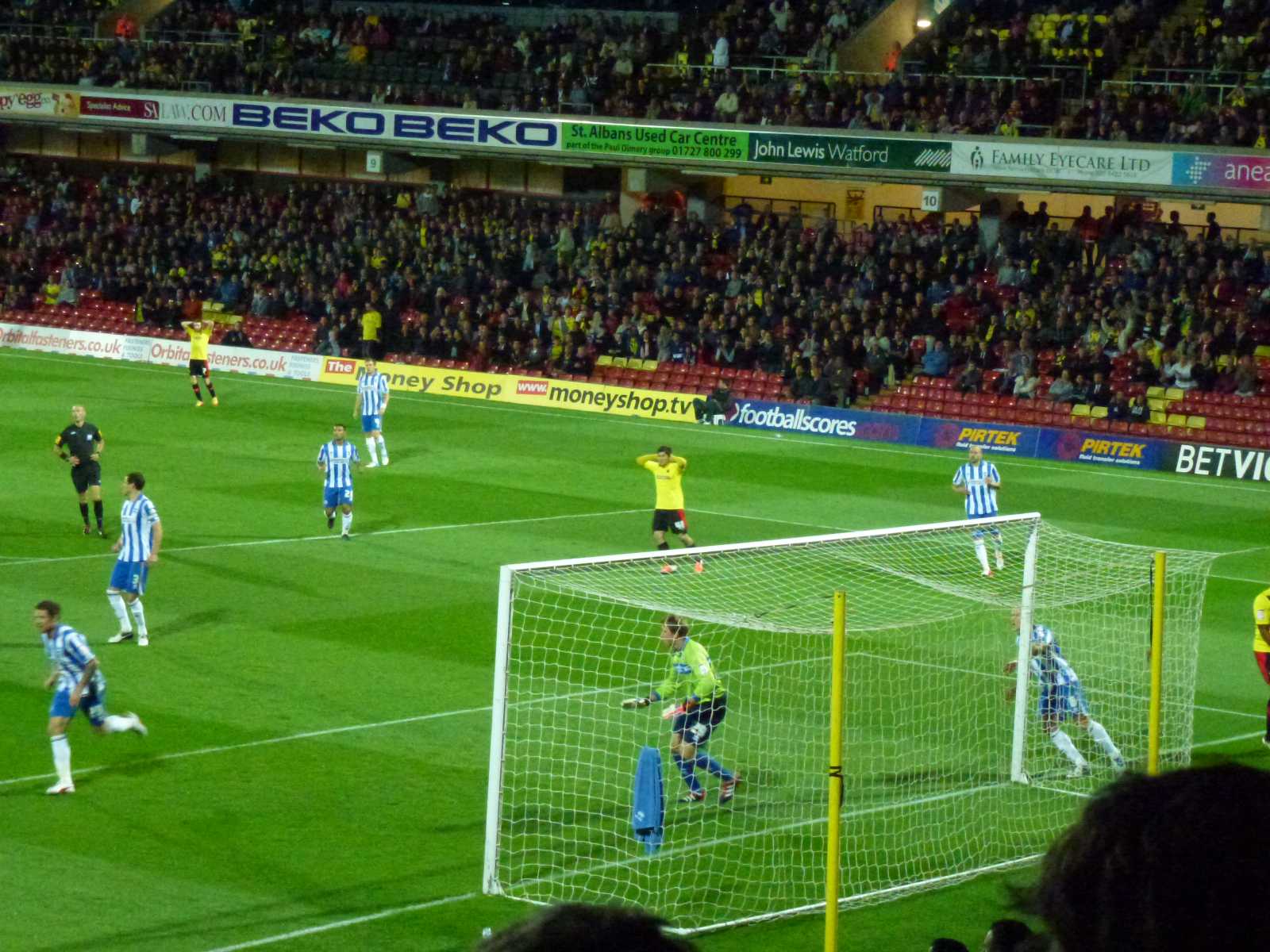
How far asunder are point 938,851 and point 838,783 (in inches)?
142

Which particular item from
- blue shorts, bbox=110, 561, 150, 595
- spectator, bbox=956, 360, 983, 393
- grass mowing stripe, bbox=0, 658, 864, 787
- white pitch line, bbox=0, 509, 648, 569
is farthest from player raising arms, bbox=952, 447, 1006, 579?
spectator, bbox=956, 360, 983, 393

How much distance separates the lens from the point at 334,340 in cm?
4862

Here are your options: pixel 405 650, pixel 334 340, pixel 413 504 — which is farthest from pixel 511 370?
pixel 405 650

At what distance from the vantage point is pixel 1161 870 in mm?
2041

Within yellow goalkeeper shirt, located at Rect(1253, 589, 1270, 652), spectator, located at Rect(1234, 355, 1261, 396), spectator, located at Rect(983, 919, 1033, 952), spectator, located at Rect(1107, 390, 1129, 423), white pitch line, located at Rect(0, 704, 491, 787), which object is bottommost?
white pitch line, located at Rect(0, 704, 491, 787)

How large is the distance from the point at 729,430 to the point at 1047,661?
25.3 meters

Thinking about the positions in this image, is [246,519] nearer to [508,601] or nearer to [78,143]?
[508,601]

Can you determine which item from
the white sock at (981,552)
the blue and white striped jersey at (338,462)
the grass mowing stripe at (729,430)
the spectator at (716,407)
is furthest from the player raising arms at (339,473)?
the spectator at (716,407)

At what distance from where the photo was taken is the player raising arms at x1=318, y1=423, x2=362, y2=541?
2519 cm

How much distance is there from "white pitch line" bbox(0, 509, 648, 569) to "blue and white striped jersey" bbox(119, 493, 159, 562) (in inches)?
203

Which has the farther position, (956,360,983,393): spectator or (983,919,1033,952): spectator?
(956,360,983,393): spectator

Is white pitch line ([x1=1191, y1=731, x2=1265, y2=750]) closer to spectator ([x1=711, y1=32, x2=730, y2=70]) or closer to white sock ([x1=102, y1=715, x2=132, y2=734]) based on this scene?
white sock ([x1=102, y1=715, x2=132, y2=734])

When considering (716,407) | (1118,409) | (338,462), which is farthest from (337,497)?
(1118,409)

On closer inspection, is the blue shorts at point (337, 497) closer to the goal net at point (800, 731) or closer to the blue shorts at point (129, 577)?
the goal net at point (800, 731)
